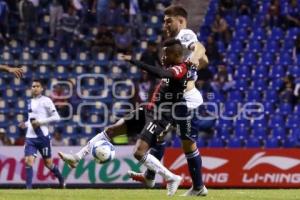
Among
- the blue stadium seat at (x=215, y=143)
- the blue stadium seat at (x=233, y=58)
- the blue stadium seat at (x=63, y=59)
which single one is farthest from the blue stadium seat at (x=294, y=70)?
the blue stadium seat at (x=63, y=59)

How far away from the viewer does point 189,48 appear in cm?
1249

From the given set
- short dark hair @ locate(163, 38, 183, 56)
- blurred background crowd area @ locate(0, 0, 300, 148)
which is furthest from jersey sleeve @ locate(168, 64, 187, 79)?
blurred background crowd area @ locate(0, 0, 300, 148)

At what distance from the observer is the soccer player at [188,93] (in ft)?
40.8

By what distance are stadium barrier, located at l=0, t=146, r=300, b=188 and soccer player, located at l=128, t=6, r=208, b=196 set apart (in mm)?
7210

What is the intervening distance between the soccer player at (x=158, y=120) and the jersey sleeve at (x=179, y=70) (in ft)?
0.07

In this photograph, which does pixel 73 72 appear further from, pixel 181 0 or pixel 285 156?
pixel 285 156

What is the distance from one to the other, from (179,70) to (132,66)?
11309mm

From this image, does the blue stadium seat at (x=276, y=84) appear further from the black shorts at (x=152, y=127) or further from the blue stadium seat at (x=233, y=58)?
the black shorts at (x=152, y=127)

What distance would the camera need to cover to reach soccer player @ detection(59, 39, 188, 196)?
12.1 meters

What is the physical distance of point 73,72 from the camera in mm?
22797

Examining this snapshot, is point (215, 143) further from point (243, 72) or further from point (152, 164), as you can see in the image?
point (152, 164)

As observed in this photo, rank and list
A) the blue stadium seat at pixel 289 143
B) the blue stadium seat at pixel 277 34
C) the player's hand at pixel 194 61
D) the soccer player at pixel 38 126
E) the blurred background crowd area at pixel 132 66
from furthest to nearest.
A: 1. the blue stadium seat at pixel 277 34
2. the blurred background crowd area at pixel 132 66
3. the blue stadium seat at pixel 289 143
4. the soccer player at pixel 38 126
5. the player's hand at pixel 194 61

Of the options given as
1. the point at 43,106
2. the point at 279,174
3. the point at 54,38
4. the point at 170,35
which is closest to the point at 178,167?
the point at 279,174

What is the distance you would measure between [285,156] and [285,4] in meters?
5.60
